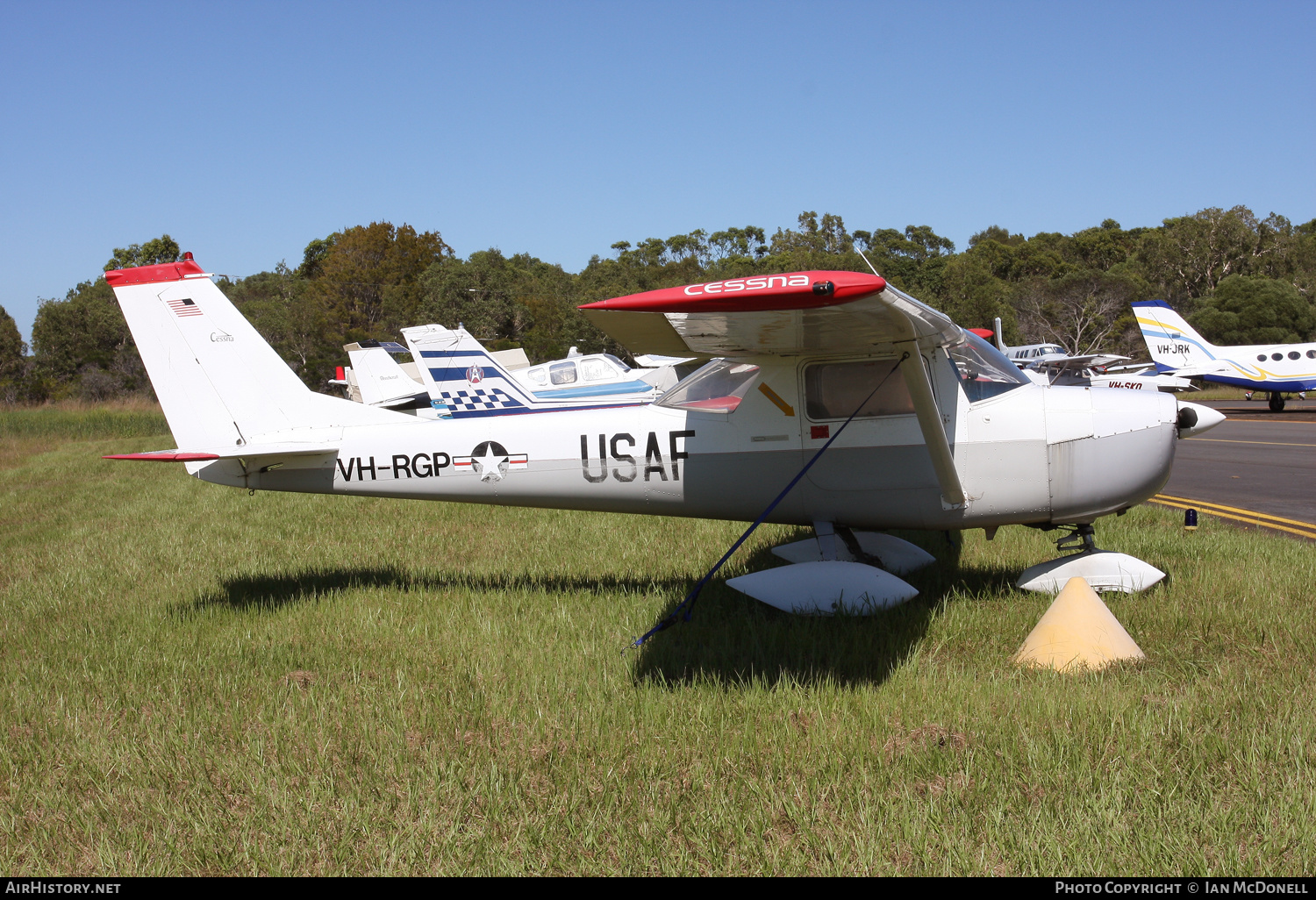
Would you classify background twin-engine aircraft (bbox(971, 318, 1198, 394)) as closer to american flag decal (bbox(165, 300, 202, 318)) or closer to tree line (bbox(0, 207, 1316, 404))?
tree line (bbox(0, 207, 1316, 404))

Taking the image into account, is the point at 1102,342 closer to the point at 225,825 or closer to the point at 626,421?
the point at 626,421

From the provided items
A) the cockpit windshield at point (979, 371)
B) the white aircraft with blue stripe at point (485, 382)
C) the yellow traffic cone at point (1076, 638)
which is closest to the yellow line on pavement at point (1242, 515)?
the cockpit windshield at point (979, 371)

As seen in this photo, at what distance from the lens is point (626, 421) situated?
5910 mm

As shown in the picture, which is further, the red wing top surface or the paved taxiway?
the paved taxiway

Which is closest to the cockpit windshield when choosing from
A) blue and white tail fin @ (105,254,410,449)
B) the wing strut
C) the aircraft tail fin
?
the wing strut

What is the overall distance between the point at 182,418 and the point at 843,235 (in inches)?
3171

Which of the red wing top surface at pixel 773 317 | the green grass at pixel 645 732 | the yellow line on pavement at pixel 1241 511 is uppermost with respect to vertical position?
the red wing top surface at pixel 773 317

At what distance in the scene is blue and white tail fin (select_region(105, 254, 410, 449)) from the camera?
20.4 ft

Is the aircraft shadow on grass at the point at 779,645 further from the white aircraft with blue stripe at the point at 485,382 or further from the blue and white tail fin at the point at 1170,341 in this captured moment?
the blue and white tail fin at the point at 1170,341

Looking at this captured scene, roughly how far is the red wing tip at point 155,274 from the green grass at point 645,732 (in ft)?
8.59

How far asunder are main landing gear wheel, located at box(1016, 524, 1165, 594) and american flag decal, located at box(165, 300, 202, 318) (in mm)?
6691

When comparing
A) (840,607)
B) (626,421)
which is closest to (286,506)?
(626,421)

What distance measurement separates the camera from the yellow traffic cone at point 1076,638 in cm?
442

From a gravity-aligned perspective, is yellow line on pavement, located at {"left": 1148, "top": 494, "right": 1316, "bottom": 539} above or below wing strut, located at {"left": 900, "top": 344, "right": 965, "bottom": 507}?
below
